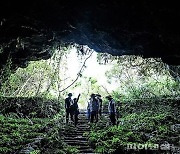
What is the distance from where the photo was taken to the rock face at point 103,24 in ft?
27.8

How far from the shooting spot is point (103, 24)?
32.5 ft

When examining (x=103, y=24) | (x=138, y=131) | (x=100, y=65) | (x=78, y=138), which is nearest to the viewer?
(x=103, y=24)

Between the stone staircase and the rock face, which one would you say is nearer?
the rock face

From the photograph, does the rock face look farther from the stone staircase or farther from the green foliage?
the stone staircase

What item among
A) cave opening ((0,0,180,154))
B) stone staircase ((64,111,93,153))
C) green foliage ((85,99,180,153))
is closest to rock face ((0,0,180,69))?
cave opening ((0,0,180,154))

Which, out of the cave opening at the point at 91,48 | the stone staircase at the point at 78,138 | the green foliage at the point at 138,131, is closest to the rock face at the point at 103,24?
the cave opening at the point at 91,48

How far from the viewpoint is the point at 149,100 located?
19953 millimetres

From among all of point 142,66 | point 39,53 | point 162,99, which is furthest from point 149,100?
point 39,53

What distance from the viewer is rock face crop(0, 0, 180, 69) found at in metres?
8.46

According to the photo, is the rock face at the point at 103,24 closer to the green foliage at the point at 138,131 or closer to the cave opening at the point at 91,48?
the cave opening at the point at 91,48

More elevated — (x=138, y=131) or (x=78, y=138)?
(x=138, y=131)

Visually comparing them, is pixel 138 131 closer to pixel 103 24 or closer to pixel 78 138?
pixel 78 138

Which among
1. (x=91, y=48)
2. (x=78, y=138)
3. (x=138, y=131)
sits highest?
(x=91, y=48)

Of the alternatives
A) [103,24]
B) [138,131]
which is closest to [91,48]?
[103,24]
